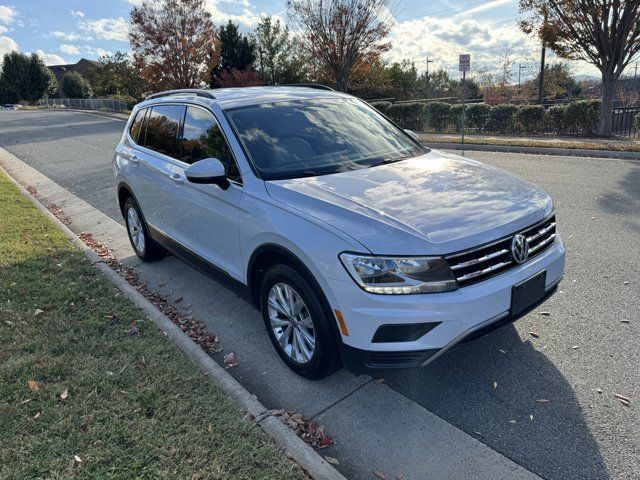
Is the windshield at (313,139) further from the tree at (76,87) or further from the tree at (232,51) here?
the tree at (76,87)

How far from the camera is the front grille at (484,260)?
2674 mm

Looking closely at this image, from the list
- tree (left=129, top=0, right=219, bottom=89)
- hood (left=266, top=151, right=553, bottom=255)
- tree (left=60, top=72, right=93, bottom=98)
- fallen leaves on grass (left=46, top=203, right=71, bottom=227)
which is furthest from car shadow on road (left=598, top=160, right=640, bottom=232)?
tree (left=60, top=72, right=93, bottom=98)

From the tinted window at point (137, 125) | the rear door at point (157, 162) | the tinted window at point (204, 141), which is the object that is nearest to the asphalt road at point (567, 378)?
the tinted window at point (204, 141)

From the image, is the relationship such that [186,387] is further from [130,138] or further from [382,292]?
[130,138]

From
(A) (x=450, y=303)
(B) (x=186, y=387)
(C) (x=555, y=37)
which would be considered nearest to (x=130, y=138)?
(B) (x=186, y=387)

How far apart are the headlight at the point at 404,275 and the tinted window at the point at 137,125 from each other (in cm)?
395

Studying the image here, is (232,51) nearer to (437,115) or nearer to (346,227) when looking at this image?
(437,115)

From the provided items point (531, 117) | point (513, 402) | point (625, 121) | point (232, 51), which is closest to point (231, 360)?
point (513, 402)

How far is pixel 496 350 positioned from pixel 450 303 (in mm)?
1177

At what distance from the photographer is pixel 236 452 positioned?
2592 mm

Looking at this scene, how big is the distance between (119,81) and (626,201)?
54.3 metres

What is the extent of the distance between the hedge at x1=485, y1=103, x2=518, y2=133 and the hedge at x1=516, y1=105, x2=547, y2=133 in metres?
0.33

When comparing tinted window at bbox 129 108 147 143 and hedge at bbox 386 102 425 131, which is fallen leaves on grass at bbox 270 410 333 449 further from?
hedge at bbox 386 102 425 131

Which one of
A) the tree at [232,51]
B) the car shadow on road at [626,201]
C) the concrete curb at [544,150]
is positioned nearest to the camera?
the car shadow on road at [626,201]
